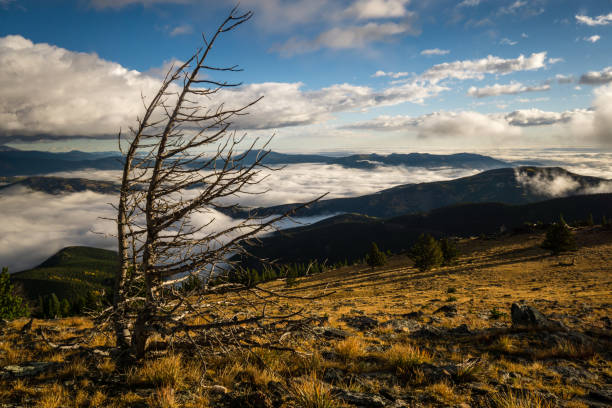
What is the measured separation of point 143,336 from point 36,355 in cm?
507

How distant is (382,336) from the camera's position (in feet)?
32.9

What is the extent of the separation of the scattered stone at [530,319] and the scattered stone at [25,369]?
1458 centimetres

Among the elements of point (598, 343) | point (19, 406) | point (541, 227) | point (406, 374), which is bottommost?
point (541, 227)

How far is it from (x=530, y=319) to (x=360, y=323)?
6.44m

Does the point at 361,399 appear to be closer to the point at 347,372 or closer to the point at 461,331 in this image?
the point at 347,372

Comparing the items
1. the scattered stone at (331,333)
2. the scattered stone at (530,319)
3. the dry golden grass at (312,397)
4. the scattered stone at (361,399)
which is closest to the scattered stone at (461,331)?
the scattered stone at (530,319)

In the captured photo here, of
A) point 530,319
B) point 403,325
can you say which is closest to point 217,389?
point 403,325

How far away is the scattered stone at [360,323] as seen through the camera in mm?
11508

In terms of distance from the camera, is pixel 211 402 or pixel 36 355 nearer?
pixel 211 402

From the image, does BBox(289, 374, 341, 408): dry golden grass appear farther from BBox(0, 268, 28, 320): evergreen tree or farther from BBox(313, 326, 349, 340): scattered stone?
BBox(0, 268, 28, 320): evergreen tree

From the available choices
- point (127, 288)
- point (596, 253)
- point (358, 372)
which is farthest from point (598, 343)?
point (596, 253)

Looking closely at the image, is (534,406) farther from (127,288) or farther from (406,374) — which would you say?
(127,288)

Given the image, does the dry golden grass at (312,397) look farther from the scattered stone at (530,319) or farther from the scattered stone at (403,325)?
the scattered stone at (530,319)

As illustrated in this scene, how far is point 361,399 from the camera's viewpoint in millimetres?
5000
